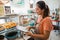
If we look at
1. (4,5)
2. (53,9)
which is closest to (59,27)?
(53,9)

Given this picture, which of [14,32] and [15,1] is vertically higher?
[15,1]

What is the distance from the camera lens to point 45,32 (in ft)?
4.65

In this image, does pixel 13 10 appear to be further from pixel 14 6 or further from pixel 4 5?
pixel 4 5

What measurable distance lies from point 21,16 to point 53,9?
977 mm

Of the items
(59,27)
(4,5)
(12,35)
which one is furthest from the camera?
(59,27)

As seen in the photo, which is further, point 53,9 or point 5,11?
point 53,9

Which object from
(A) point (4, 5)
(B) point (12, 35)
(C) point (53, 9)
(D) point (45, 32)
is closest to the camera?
(D) point (45, 32)

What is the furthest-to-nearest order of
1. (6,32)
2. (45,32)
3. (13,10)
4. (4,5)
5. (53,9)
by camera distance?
(53,9), (13,10), (4,5), (6,32), (45,32)

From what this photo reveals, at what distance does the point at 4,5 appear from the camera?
7.34 ft

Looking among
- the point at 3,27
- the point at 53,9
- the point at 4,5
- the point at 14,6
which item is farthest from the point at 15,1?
the point at 53,9

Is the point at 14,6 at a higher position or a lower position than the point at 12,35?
higher

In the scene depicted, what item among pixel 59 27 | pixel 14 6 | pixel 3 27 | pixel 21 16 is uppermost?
pixel 14 6

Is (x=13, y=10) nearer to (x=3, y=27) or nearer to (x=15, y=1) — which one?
(x=15, y=1)

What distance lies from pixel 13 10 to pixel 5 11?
0.64ft
